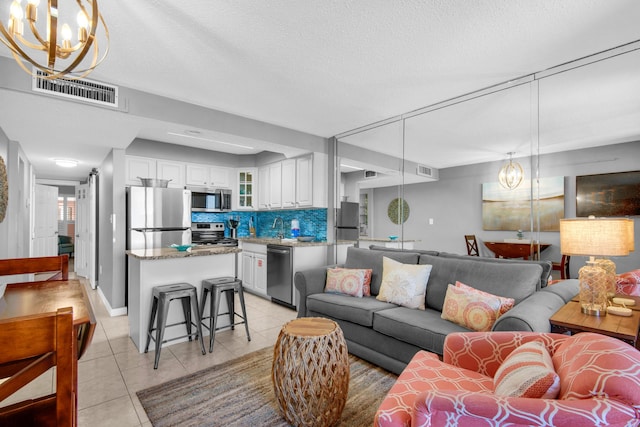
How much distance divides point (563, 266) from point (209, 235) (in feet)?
16.0

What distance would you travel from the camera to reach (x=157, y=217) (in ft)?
14.1

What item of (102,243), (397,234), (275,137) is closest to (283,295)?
(397,234)

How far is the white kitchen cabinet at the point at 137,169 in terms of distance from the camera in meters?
4.61

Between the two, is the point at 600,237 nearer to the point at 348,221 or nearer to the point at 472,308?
the point at 472,308

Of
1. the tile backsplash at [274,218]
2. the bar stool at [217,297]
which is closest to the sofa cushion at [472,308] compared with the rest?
the bar stool at [217,297]

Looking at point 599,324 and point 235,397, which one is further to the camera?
point 235,397

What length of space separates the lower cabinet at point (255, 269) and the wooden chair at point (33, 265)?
9.19ft

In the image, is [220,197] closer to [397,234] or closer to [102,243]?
[102,243]

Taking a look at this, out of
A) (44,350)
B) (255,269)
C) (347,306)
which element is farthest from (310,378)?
(255,269)

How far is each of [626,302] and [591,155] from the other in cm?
122

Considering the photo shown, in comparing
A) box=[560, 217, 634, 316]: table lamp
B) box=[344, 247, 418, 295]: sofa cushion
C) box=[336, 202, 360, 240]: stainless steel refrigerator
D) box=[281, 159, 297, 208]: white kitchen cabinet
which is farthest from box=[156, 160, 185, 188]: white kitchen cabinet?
box=[560, 217, 634, 316]: table lamp

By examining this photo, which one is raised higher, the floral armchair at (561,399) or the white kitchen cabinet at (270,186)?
the white kitchen cabinet at (270,186)

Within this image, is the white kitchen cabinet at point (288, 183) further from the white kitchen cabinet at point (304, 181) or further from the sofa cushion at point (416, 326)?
the sofa cushion at point (416, 326)

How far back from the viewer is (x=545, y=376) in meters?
1.05
